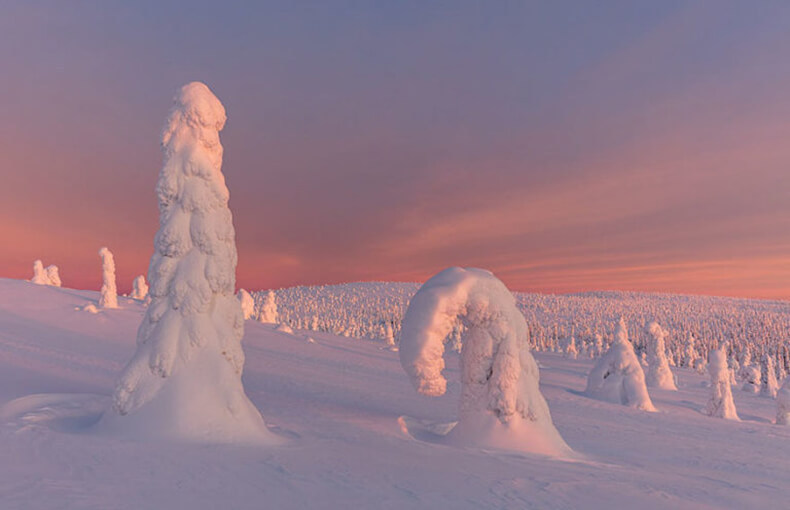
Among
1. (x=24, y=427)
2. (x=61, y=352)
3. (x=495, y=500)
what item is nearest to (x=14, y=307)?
(x=61, y=352)

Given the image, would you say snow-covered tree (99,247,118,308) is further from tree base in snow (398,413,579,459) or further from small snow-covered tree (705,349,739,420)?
small snow-covered tree (705,349,739,420)

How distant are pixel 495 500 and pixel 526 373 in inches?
192

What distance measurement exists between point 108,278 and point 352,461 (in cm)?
3695

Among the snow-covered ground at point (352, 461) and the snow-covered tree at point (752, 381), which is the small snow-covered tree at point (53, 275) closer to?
the snow-covered ground at point (352, 461)

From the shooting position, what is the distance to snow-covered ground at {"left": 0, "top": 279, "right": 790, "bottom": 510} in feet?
21.0

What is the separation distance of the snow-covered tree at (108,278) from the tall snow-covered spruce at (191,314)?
32.0 m

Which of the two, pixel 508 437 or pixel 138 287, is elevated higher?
pixel 138 287

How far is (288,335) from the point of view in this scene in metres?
41.2

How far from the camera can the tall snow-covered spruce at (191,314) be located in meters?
9.52

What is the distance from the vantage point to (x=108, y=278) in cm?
3781

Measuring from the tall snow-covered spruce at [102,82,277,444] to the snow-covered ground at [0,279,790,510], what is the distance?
780 mm

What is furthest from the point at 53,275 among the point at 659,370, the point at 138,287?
the point at 659,370

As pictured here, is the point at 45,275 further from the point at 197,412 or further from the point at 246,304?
the point at 197,412

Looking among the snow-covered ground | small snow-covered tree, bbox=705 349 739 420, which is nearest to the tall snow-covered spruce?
the snow-covered ground
